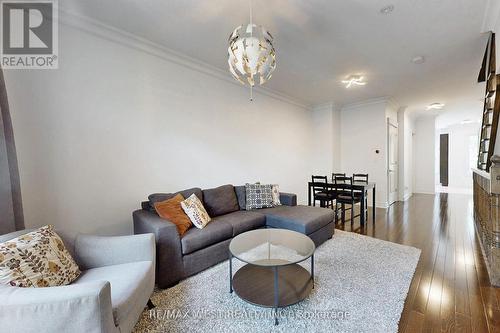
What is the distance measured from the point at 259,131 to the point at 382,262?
3.01 m

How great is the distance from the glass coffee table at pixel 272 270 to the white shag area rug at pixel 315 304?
0.42ft

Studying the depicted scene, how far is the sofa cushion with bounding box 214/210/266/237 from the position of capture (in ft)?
8.61

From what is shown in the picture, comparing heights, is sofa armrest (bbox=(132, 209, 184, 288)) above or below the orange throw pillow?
below

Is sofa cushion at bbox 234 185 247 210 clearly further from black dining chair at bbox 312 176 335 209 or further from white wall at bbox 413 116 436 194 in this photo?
white wall at bbox 413 116 436 194

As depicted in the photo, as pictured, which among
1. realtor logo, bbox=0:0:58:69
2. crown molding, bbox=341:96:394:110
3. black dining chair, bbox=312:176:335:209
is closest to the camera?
realtor logo, bbox=0:0:58:69

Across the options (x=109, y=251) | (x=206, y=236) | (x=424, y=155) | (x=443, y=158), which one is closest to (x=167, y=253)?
(x=206, y=236)

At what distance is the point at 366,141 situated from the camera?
18.1 ft

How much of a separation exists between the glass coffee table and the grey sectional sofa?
0.38m

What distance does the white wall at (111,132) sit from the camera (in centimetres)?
207

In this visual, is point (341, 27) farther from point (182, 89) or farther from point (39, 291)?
point (39, 291)

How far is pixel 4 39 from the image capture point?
196 centimetres

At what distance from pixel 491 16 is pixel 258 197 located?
3.35 m

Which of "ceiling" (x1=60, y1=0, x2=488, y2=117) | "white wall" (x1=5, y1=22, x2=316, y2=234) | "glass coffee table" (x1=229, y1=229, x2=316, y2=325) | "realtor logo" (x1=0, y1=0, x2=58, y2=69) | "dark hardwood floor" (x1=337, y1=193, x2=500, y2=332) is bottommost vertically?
"dark hardwood floor" (x1=337, y1=193, x2=500, y2=332)

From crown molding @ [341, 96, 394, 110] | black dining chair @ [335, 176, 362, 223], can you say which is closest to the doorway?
crown molding @ [341, 96, 394, 110]
